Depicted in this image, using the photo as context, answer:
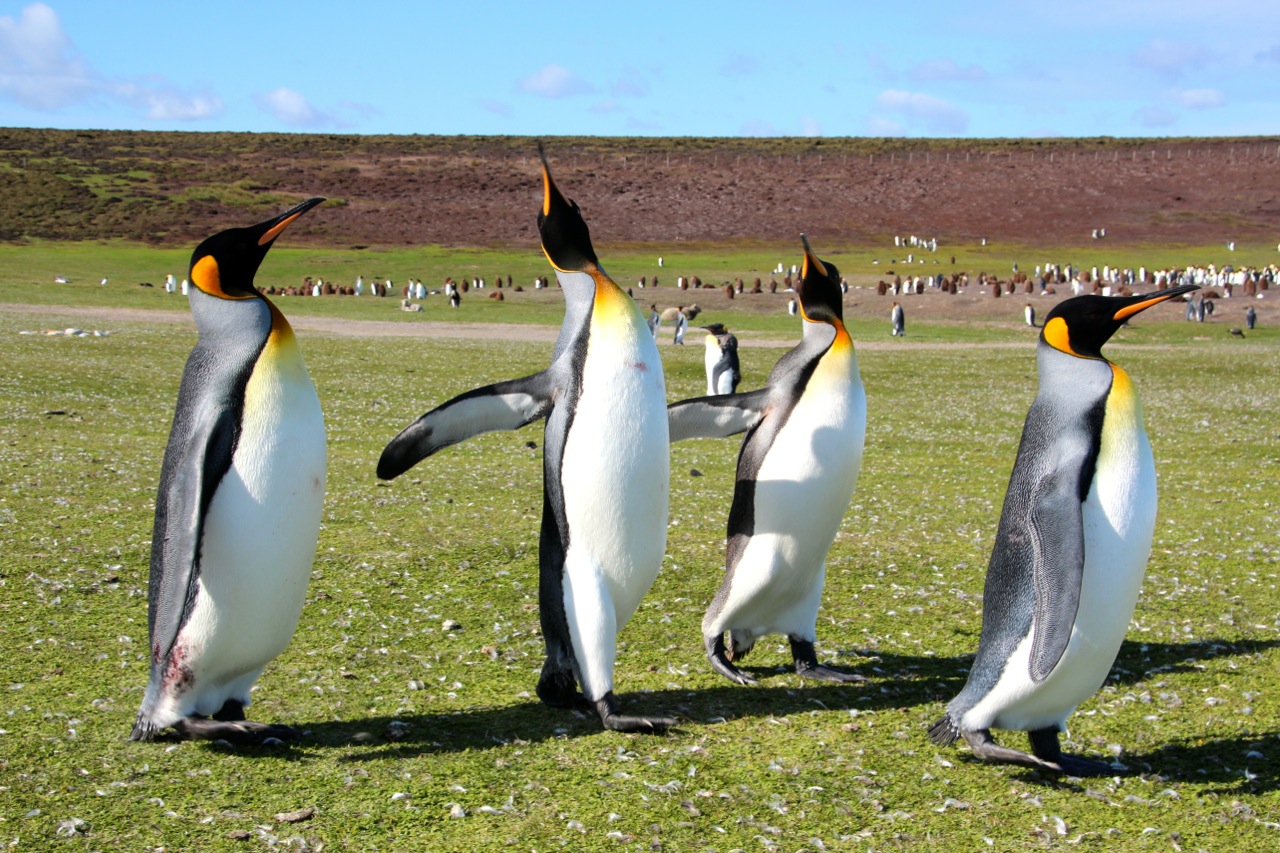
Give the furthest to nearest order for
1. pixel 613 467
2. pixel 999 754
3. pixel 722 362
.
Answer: pixel 722 362
pixel 613 467
pixel 999 754

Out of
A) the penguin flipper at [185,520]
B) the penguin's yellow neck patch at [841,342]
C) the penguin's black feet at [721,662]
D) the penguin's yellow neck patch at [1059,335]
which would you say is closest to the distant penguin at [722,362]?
the penguin's yellow neck patch at [841,342]

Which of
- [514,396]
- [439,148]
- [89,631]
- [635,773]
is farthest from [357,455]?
[439,148]

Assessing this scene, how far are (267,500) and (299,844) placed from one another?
4.22 ft

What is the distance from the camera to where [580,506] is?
4.74 meters

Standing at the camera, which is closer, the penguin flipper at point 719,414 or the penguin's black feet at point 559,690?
the penguin's black feet at point 559,690

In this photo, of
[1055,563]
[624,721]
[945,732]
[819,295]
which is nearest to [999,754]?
[945,732]

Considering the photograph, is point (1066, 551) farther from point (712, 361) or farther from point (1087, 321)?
point (712, 361)

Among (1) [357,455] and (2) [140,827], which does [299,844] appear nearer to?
(2) [140,827]

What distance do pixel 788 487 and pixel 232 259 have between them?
260cm

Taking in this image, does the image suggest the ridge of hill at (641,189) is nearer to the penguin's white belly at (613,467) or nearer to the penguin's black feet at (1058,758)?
the penguin's white belly at (613,467)

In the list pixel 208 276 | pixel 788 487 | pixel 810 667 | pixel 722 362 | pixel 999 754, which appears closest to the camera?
pixel 999 754

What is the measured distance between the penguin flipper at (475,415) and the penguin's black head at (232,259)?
859 mm

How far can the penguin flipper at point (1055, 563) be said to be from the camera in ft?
12.9

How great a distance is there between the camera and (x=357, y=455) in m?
11.7
